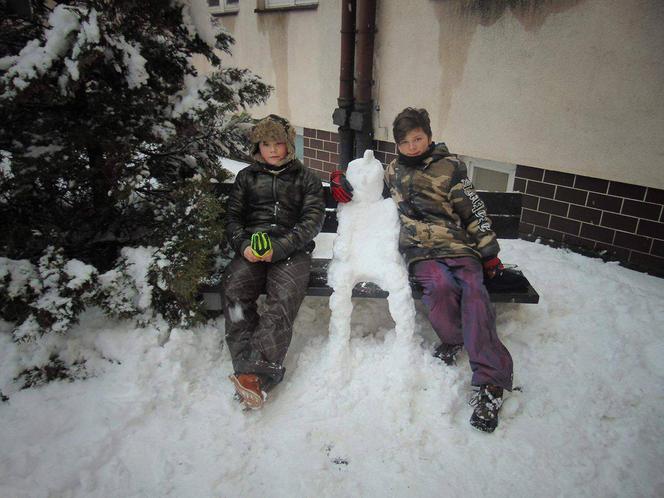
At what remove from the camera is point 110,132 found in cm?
252

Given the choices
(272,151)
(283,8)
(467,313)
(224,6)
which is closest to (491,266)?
(467,313)

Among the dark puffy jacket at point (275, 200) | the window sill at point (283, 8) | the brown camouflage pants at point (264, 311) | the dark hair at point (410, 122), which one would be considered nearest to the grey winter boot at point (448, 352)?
the brown camouflage pants at point (264, 311)

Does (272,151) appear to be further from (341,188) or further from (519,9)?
(519,9)

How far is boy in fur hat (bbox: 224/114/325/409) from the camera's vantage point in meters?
2.50

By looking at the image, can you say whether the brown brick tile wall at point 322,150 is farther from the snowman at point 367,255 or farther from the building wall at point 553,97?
the snowman at point 367,255

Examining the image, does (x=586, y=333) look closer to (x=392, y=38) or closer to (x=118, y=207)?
(x=118, y=207)

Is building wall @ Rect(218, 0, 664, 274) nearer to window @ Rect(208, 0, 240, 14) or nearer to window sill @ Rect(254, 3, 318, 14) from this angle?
window sill @ Rect(254, 3, 318, 14)

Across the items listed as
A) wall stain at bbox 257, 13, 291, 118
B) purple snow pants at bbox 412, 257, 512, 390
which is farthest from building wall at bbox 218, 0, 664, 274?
purple snow pants at bbox 412, 257, 512, 390

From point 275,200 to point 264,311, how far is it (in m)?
0.79

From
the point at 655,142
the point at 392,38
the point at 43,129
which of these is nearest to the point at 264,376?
the point at 43,129

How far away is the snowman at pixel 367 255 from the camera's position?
277cm

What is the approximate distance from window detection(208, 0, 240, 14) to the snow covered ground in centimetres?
630

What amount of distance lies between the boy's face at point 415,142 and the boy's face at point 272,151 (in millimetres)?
820

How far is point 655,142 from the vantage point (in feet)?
11.8
